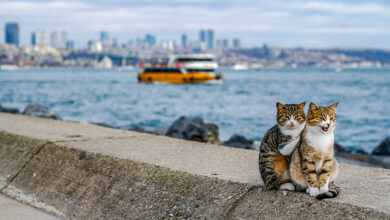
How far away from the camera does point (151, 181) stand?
141 inches

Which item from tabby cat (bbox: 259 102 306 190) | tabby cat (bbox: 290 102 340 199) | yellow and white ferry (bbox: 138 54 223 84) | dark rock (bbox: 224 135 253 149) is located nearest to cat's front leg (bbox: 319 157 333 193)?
tabby cat (bbox: 290 102 340 199)

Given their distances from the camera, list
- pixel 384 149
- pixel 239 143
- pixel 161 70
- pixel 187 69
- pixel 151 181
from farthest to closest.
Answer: pixel 161 70
pixel 187 69
pixel 384 149
pixel 239 143
pixel 151 181

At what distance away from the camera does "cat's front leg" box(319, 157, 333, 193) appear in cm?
260

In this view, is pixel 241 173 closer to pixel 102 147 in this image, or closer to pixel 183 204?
pixel 183 204

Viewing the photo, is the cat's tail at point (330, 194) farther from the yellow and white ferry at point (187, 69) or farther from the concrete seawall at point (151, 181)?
the yellow and white ferry at point (187, 69)

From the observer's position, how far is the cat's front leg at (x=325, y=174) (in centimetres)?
260

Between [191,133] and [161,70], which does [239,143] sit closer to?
[191,133]

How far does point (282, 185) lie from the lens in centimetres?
286

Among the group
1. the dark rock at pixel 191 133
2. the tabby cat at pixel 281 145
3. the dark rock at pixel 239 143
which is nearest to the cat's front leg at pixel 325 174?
the tabby cat at pixel 281 145

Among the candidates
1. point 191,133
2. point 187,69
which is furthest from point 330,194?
point 187,69

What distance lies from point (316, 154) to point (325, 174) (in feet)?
0.47

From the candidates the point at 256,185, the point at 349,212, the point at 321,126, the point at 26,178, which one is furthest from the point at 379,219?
the point at 26,178

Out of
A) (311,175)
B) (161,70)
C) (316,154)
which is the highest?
(316,154)

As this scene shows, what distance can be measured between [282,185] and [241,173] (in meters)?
0.71
